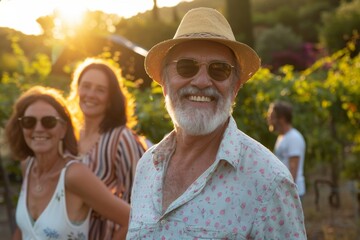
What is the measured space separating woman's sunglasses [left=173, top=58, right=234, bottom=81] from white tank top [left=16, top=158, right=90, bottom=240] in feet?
3.43

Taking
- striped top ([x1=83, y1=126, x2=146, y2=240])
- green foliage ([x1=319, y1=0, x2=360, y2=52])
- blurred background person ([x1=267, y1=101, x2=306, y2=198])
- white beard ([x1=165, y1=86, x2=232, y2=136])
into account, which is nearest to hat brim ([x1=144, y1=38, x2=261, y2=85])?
white beard ([x1=165, y1=86, x2=232, y2=136])

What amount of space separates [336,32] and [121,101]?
20796mm

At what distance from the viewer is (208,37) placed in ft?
7.65

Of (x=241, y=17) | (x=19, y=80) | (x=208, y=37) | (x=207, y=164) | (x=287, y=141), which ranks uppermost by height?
(x=241, y=17)

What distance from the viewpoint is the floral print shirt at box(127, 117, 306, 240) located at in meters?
2.11

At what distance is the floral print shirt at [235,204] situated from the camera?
Answer: 2.11 metres

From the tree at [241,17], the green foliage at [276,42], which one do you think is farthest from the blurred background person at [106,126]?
the green foliage at [276,42]

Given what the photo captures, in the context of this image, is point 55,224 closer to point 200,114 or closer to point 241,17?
point 200,114

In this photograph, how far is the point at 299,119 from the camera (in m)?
8.00

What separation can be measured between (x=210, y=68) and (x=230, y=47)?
0.42 feet

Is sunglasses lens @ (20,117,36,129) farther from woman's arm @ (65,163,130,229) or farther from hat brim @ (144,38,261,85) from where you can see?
hat brim @ (144,38,261,85)

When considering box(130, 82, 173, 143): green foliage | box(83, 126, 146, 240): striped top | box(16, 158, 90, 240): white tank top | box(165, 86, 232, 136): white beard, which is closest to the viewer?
box(165, 86, 232, 136): white beard

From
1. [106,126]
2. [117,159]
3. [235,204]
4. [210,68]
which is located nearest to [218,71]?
[210,68]

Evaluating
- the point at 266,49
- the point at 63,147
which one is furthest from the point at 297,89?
the point at 266,49
